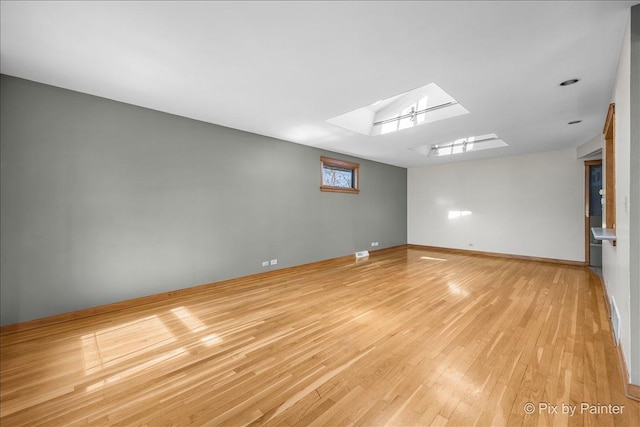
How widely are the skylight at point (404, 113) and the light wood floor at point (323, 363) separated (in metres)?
2.70

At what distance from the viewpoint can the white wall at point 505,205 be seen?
5.83 metres

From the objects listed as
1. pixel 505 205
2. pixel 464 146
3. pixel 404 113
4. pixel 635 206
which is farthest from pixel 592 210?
pixel 635 206

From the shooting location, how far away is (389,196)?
7.78 metres

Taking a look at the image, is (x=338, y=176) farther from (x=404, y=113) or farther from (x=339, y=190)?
(x=404, y=113)

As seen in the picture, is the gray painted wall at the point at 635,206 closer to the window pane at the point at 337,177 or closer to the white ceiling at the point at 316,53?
the white ceiling at the point at 316,53

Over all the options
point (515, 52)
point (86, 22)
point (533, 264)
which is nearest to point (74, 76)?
point (86, 22)

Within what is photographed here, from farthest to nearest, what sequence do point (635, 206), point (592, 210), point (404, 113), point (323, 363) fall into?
point (592, 210) → point (404, 113) → point (323, 363) → point (635, 206)

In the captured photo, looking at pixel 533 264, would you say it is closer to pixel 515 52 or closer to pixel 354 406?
pixel 515 52

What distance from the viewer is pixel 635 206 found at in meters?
1.77

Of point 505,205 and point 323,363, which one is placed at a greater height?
point 505,205

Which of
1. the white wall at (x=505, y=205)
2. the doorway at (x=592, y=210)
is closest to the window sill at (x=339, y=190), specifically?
the white wall at (x=505, y=205)

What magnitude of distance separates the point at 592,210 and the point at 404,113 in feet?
15.8

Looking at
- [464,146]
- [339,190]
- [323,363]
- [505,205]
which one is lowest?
[323,363]

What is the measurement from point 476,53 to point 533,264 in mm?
5658
